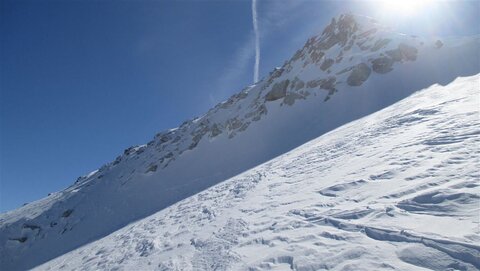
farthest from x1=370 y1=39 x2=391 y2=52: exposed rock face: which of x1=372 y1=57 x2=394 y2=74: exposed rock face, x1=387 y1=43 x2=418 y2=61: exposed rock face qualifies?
x1=372 y1=57 x2=394 y2=74: exposed rock face

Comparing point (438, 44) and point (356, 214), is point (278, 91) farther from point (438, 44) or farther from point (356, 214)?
point (356, 214)

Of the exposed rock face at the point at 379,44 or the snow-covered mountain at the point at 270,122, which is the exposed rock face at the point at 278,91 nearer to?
the snow-covered mountain at the point at 270,122

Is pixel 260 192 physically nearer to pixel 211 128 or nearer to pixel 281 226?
pixel 281 226

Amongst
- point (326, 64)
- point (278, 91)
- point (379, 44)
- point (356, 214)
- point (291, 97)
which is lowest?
point (356, 214)

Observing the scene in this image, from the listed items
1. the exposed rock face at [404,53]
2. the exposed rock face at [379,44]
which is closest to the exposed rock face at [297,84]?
the exposed rock face at [379,44]

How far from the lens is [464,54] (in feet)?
78.3

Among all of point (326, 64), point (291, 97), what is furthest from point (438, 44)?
point (291, 97)

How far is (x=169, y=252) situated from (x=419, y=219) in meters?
6.42

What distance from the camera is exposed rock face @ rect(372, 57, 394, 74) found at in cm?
2677

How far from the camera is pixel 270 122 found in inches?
1183

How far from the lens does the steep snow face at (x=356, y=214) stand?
201 inches

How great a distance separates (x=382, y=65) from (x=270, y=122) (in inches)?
421

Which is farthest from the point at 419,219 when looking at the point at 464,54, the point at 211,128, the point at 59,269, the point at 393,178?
the point at 211,128

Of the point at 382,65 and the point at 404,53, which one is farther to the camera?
the point at 404,53
